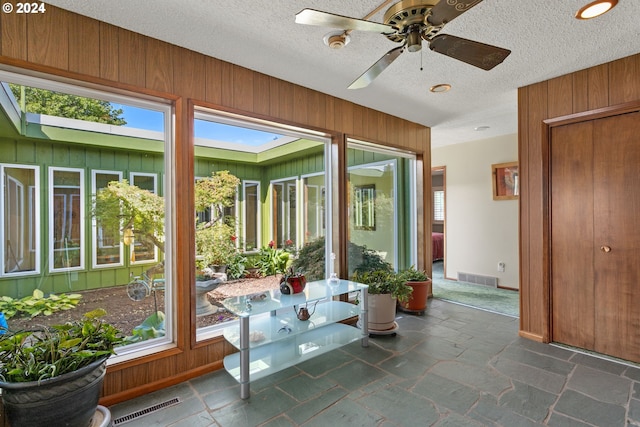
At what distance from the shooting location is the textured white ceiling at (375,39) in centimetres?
196

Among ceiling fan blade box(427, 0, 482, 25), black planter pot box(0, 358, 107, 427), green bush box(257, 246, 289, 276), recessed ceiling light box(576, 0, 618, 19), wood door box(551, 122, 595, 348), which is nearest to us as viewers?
ceiling fan blade box(427, 0, 482, 25)

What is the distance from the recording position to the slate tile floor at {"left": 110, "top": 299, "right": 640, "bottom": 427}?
6.44 ft

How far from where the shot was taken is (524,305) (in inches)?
126

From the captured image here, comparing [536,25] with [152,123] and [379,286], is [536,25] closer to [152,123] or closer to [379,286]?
[379,286]

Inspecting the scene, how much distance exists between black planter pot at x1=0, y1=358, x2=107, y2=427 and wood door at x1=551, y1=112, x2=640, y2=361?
150 inches

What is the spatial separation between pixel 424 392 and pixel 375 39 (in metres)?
2.59

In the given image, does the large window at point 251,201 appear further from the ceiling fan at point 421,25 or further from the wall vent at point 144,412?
the ceiling fan at point 421,25

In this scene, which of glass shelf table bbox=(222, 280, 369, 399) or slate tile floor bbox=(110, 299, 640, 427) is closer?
slate tile floor bbox=(110, 299, 640, 427)

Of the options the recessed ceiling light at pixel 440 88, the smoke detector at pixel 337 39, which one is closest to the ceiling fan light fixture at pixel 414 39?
the smoke detector at pixel 337 39

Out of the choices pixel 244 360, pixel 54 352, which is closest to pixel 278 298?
pixel 244 360

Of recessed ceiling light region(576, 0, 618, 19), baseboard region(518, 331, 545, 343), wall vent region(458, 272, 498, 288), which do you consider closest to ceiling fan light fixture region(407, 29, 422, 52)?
recessed ceiling light region(576, 0, 618, 19)

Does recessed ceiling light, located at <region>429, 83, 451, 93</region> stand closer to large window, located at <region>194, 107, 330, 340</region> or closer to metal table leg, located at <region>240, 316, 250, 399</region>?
large window, located at <region>194, 107, 330, 340</region>

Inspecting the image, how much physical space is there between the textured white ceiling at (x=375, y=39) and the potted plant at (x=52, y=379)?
2.00 m

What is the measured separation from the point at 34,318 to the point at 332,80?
2.98 m
